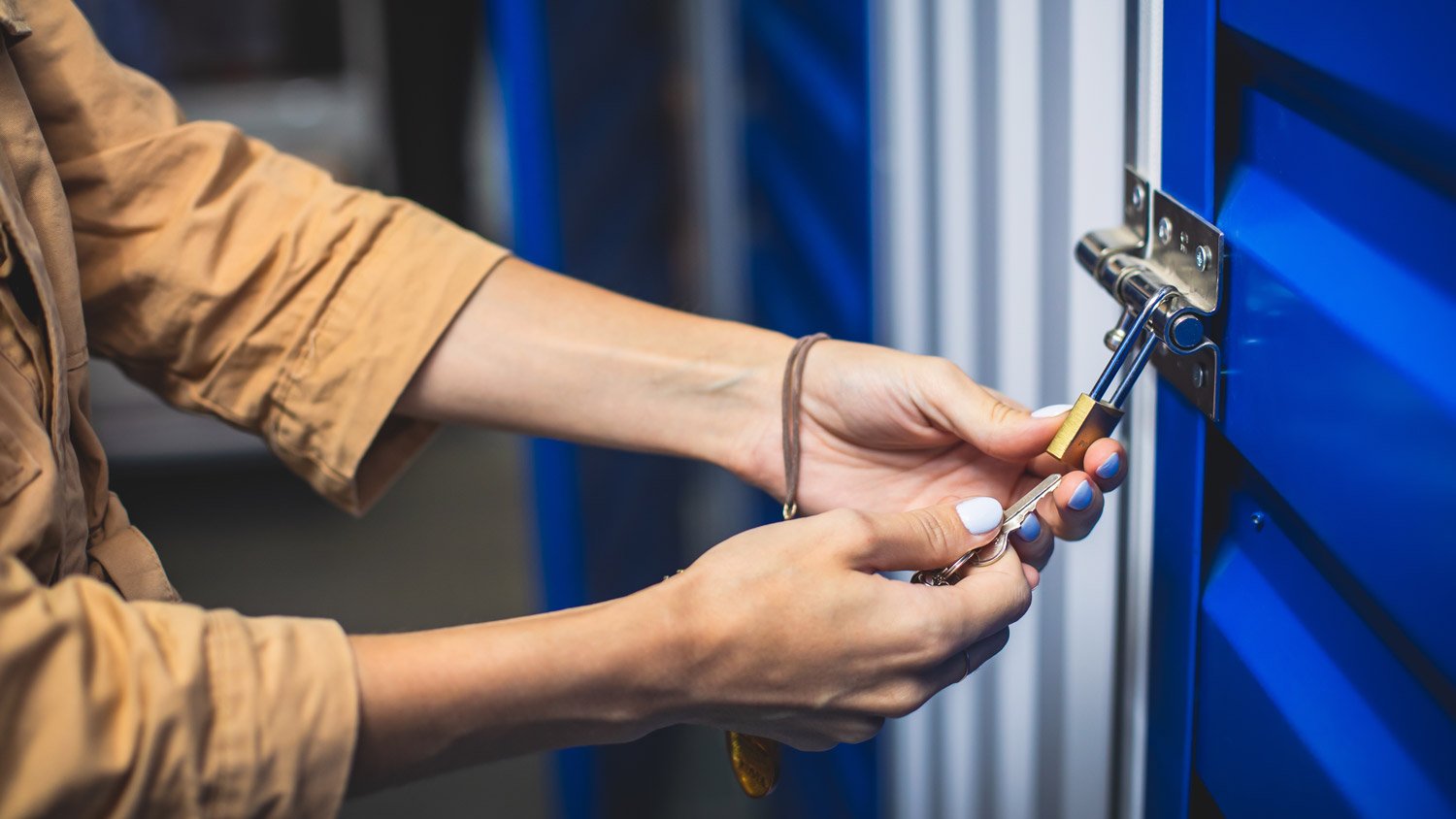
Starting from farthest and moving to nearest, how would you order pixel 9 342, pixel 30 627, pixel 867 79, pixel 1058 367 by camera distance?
pixel 867 79
pixel 1058 367
pixel 9 342
pixel 30 627

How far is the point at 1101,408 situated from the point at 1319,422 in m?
0.19

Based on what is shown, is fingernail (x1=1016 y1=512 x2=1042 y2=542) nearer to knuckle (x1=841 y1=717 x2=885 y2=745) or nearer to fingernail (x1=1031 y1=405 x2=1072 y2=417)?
fingernail (x1=1031 y1=405 x2=1072 y2=417)

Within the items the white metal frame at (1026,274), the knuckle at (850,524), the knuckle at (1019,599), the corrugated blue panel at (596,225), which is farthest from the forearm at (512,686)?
the corrugated blue panel at (596,225)

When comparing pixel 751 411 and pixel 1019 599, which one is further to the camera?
pixel 751 411

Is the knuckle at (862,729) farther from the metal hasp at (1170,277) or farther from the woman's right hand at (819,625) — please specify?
the metal hasp at (1170,277)

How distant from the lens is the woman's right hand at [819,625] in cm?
82

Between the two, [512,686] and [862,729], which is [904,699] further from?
[512,686]

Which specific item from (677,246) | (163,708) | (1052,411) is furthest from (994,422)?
(677,246)

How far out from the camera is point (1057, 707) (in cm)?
124

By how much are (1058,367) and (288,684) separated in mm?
759

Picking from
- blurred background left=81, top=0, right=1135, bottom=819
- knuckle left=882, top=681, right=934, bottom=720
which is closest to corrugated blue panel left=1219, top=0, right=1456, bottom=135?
blurred background left=81, top=0, right=1135, bottom=819

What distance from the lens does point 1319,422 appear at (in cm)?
72

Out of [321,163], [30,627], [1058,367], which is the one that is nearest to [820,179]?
[1058,367]

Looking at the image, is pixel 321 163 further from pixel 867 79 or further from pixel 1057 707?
pixel 1057 707
